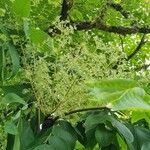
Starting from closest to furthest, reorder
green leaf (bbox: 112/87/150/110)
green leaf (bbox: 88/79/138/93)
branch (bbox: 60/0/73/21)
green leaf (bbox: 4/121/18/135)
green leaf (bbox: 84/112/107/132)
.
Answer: green leaf (bbox: 112/87/150/110) < green leaf (bbox: 88/79/138/93) < green leaf (bbox: 4/121/18/135) < green leaf (bbox: 84/112/107/132) < branch (bbox: 60/0/73/21)

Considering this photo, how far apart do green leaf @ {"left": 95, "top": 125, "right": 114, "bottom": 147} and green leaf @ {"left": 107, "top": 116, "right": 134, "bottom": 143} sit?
6 cm

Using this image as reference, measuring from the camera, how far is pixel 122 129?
1.97 metres

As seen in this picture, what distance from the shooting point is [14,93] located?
2.10 m

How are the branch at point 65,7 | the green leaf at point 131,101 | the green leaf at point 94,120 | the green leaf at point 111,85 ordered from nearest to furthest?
the green leaf at point 131,101 → the green leaf at point 111,85 → the green leaf at point 94,120 → the branch at point 65,7

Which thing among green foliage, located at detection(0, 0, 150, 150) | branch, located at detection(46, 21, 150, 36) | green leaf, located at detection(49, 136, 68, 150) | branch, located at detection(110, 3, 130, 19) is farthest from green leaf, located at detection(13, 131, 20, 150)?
branch, located at detection(110, 3, 130, 19)

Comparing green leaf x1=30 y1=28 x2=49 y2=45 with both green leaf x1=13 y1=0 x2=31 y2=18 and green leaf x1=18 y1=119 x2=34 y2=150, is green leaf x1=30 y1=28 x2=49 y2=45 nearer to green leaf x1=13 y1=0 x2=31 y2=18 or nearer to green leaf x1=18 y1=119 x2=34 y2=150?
green leaf x1=13 y1=0 x2=31 y2=18

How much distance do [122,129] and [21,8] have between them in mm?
673

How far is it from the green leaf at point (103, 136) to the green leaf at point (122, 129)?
0.06 m

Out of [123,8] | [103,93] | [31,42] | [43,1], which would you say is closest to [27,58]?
[31,42]

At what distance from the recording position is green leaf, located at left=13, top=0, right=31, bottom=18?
2.00 meters

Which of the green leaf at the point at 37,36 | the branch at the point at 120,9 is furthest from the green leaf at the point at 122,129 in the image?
the branch at the point at 120,9

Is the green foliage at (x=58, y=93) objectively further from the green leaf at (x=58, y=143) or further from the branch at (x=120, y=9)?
the branch at (x=120, y=9)

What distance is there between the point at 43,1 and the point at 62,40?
2831 millimetres

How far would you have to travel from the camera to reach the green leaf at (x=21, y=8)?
1999 millimetres
